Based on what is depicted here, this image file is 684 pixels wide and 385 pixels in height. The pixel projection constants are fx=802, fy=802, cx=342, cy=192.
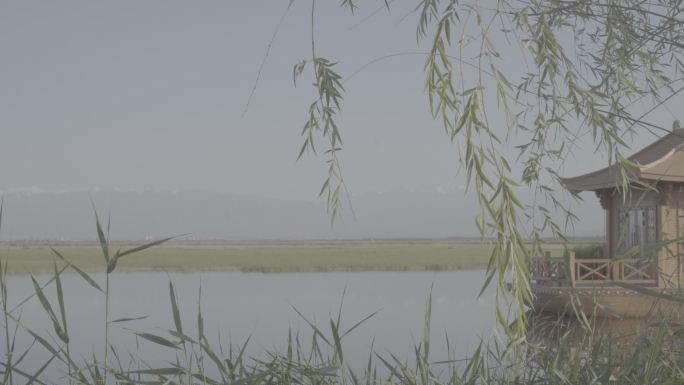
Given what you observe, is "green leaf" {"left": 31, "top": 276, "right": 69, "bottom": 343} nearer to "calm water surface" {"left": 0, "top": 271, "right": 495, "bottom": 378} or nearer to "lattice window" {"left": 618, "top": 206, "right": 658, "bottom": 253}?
"calm water surface" {"left": 0, "top": 271, "right": 495, "bottom": 378}

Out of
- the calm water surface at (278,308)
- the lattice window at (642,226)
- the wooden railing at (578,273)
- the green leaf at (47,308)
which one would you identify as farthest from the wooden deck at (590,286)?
the green leaf at (47,308)

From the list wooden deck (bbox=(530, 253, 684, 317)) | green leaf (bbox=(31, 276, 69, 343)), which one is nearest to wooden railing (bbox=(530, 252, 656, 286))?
wooden deck (bbox=(530, 253, 684, 317))

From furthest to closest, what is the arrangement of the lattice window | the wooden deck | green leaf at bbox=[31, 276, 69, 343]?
the lattice window < the wooden deck < green leaf at bbox=[31, 276, 69, 343]

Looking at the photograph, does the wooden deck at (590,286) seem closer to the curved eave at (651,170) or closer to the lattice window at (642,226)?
the lattice window at (642,226)

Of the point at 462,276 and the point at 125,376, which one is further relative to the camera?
the point at 462,276

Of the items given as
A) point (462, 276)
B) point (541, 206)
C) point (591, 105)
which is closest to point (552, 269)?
point (541, 206)

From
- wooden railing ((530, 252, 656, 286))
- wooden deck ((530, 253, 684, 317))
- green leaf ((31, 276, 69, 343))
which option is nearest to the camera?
green leaf ((31, 276, 69, 343))

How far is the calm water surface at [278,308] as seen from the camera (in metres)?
13.0

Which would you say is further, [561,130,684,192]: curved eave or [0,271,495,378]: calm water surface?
[0,271,495,378]: calm water surface

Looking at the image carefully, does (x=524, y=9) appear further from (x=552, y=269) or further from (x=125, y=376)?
(x=552, y=269)

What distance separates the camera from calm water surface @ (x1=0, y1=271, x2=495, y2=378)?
1296cm

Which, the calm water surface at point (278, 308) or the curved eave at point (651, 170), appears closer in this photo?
the curved eave at point (651, 170)

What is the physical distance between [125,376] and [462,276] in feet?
86.8

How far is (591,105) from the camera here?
2746 mm
